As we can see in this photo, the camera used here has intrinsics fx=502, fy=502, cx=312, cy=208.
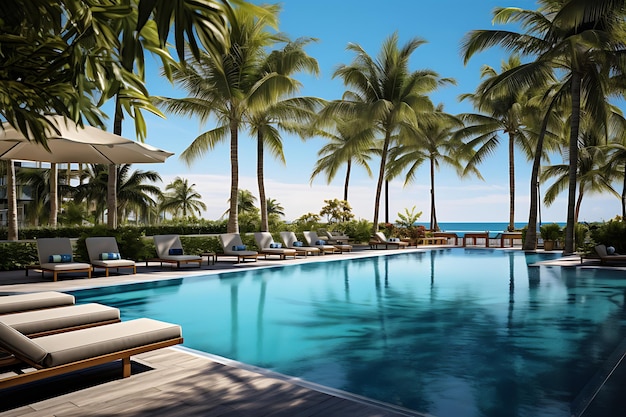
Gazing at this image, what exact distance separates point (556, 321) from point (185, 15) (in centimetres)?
733

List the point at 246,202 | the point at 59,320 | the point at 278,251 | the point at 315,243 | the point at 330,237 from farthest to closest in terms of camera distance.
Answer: the point at 246,202 < the point at 330,237 < the point at 315,243 < the point at 278,251 < the point at 59,320

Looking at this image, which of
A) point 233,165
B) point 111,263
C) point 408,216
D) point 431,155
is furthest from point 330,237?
point 431,155

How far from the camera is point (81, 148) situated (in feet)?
35.4

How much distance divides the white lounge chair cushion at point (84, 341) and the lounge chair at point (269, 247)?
10.8m

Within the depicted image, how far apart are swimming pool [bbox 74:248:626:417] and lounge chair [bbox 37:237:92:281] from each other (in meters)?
1.31

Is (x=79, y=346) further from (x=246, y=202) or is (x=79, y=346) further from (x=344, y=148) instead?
(x=246, y=202)

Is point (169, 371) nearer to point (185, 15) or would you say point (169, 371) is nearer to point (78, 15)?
point (78, 15)

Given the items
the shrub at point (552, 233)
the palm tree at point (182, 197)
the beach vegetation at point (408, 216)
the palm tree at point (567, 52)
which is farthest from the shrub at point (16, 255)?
the palm tree at point (182, 197)

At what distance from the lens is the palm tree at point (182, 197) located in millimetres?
47812

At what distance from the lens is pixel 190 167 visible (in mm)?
18578

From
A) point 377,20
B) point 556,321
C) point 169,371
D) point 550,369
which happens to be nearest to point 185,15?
point 169,371

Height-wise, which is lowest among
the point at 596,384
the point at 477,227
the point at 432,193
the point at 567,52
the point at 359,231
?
the point at 596,384

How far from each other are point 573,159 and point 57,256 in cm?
1624

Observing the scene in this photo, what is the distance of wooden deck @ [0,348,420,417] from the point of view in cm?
345
